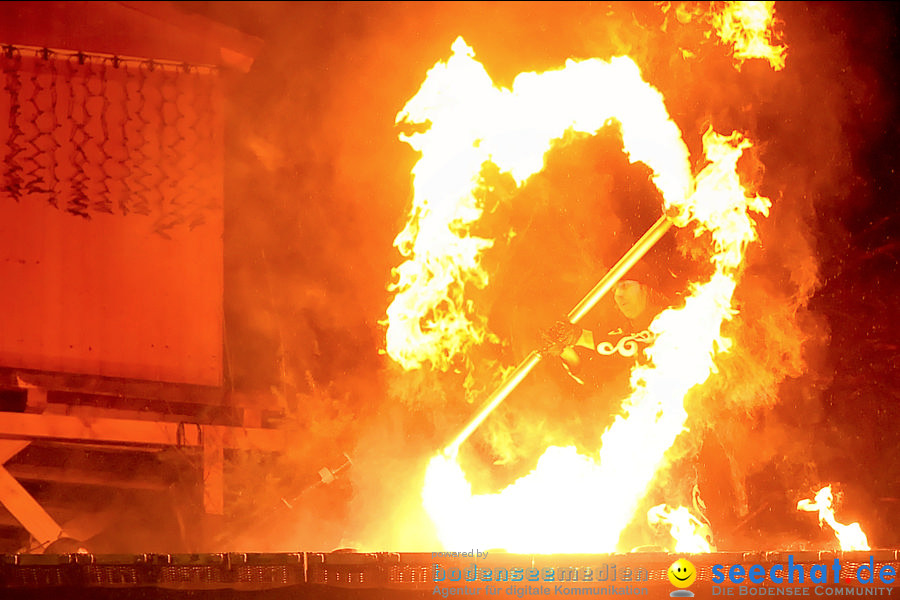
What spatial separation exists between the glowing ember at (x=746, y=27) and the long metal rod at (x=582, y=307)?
1.67 m

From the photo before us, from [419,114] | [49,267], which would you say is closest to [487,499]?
[419,114]

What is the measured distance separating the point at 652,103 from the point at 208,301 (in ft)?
11.7

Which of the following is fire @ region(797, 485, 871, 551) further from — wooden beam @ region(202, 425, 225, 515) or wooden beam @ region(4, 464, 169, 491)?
wooden beam @ region(4, 464, 169, 491)

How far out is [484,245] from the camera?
707 cm

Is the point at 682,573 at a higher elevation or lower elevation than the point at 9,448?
lower

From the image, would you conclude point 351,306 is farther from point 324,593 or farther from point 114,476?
point 324,593

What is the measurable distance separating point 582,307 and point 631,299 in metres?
0.97

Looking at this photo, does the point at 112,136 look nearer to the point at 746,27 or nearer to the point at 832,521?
the point at 746,27

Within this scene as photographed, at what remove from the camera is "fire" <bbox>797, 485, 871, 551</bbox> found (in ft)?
22.4

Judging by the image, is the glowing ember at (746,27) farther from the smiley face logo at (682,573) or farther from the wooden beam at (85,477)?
the wooden beam at (85,477)

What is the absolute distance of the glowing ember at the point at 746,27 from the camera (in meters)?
6.78

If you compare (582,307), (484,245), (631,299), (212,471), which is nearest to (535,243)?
(484,245)

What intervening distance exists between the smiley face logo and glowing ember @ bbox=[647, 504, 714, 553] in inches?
64.6

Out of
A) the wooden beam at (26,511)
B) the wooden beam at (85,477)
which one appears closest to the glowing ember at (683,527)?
the wooden beam at (85,477)
